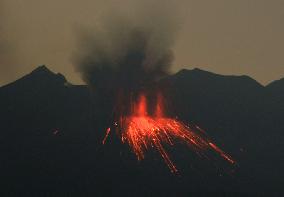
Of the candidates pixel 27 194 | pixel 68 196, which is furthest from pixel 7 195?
pixel 68 196

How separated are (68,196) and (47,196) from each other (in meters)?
6.57

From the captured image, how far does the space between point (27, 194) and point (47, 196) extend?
6393 millimetres

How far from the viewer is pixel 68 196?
19912 centimetres

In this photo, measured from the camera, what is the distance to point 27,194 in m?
198

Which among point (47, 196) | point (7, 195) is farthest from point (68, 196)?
point (7, 195)

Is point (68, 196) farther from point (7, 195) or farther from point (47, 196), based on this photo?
point (7, 195)

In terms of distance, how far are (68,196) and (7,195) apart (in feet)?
61.3

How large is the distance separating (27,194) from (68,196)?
1269 centimetres

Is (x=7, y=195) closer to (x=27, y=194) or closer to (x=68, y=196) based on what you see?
(x=27, y=194)

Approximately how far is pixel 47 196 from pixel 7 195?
A: 12.2 metres

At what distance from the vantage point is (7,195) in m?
196
